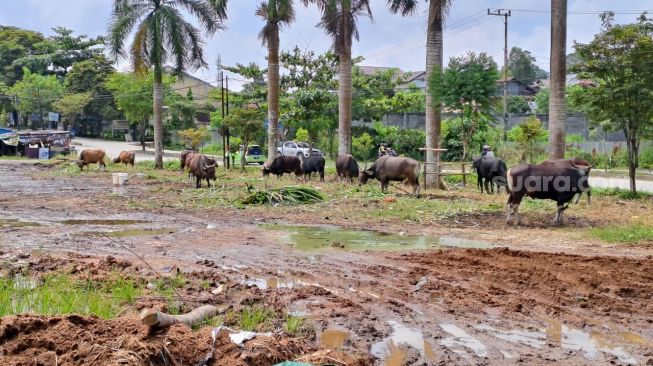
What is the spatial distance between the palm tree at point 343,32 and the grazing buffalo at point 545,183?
43.0 feet

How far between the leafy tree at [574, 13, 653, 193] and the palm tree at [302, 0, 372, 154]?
360 inches

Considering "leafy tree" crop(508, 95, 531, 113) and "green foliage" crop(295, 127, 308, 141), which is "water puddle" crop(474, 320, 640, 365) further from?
"leafy tree" crop(508, 95, 531, 113)

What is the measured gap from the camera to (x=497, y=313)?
7.84 meters

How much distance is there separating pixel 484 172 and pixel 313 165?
27.6ft

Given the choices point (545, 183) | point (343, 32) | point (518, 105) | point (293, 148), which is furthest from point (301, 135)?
point (545, 183)

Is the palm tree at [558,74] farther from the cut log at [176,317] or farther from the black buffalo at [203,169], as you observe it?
the cut log at [176,317]

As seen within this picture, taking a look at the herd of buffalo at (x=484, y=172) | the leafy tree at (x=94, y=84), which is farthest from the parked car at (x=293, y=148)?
the leafy tree at (x=94, y=84)

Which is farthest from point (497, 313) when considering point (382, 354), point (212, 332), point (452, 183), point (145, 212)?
point (452, 183)

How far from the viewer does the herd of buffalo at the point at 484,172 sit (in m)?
15.7

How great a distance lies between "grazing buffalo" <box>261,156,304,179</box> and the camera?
2916 centimetres

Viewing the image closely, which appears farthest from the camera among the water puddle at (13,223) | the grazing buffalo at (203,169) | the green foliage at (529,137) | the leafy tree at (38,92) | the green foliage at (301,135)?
the leafy tree at (38,92)

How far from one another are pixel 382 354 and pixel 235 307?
2038 millimetres

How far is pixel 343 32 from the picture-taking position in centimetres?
2747

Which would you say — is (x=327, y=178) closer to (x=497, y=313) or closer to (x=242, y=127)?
(x=242, y=127)
